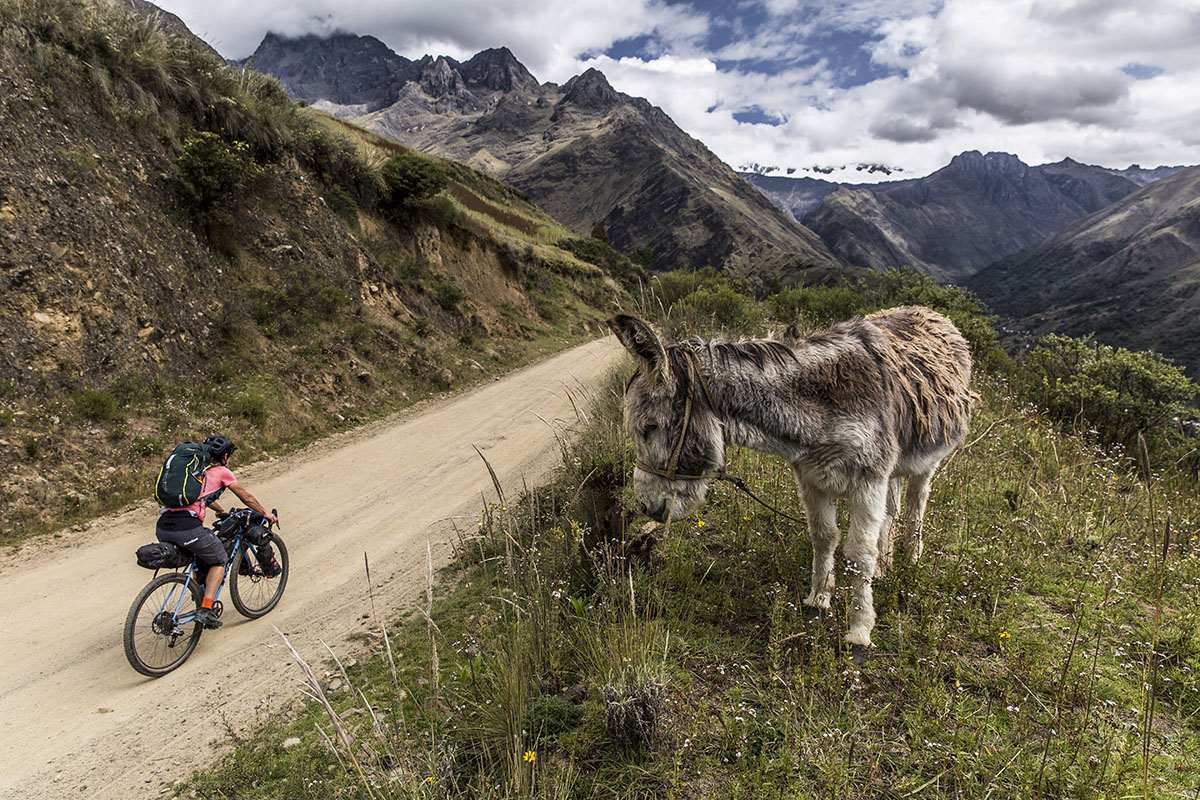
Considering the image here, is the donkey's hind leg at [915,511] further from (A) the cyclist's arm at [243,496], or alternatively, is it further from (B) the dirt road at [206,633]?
(A) the cyclist's arm at [243,496]

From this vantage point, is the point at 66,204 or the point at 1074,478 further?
the point at 66,204

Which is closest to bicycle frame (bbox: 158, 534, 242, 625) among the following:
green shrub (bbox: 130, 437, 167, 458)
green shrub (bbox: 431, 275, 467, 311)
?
green shrub (bbox: 130, 437, 167, 458)

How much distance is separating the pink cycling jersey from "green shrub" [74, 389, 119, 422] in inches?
232

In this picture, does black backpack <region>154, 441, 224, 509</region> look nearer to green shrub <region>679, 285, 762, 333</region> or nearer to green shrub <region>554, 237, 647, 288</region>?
green shrub <region>679, 285, 762, 333</region>

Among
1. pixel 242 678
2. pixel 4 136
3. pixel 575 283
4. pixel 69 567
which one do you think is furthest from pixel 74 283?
pixel 575 283

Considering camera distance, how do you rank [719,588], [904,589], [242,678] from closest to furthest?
[904,589] → [719,588] → [242,678]

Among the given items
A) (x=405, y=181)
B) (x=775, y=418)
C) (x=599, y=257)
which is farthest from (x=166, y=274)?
(x=599, y=257)

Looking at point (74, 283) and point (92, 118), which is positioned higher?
point (92, 118)

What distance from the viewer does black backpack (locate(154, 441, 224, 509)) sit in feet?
18.8

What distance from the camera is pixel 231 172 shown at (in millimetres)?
14258

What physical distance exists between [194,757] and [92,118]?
48.8 feet

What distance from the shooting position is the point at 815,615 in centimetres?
425

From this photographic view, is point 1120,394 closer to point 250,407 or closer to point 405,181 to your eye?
point 250,407

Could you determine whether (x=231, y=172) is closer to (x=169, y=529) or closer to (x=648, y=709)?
(x=169, y=529)
